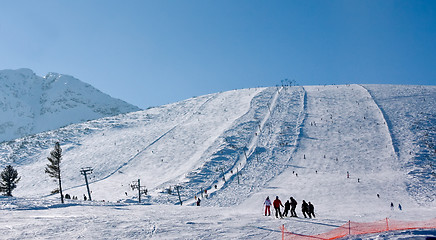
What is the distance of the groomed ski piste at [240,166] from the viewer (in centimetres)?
1667

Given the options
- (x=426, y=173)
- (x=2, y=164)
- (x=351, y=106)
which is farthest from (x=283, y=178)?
(x=2, y=164)

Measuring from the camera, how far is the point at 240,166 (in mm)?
55094

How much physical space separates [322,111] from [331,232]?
68334 mm

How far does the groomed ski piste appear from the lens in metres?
16.7

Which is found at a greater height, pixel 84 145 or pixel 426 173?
pixel 84 145

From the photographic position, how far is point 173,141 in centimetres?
7588

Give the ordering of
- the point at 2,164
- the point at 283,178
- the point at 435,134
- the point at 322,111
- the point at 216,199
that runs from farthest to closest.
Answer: the point at 322,111 → the point at 2,164 → the point at 435,134 → the point at 283,178 → the point at 216,199

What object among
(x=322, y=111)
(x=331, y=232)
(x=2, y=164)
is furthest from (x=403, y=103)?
(x=2, y=164)

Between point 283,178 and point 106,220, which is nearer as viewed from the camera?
point 106,220

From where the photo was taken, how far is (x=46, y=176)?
65000mm

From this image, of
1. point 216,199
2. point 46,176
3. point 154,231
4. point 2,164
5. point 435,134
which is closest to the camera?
point 154,231

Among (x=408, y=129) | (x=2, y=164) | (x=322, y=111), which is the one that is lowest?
(x=2, y=164)

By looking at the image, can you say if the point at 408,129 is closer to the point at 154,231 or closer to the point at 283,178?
the point at 283,178

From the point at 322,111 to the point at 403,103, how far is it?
19.6 m
